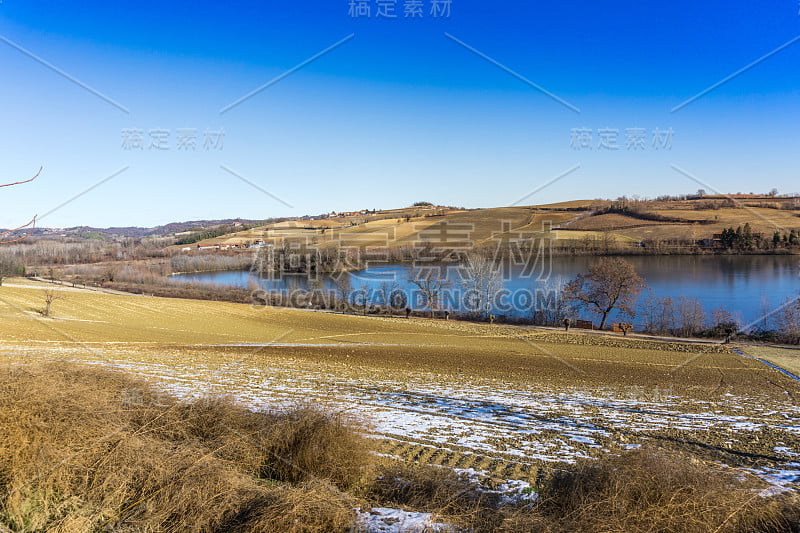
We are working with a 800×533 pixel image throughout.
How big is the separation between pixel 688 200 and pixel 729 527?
138 metres

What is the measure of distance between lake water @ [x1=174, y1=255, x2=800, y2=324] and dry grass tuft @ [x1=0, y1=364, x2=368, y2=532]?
140 feet

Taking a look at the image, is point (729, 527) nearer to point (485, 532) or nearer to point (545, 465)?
point (485, 532)

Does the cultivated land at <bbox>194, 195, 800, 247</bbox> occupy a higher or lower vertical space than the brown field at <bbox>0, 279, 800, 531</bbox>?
higher

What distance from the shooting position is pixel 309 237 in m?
98.8

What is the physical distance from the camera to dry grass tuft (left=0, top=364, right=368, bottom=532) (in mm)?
3967

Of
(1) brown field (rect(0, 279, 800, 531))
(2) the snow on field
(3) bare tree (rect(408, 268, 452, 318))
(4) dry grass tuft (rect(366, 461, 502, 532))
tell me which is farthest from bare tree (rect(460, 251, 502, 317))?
(4) dry grass tuft (rect(366, 461, 502, 532))

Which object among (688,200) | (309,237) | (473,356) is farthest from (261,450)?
(688,200)

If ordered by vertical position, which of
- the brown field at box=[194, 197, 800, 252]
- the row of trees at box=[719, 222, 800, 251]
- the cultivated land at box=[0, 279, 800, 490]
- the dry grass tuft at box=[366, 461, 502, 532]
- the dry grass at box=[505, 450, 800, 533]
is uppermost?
the brown field at box=[194, 197, 800, 252]

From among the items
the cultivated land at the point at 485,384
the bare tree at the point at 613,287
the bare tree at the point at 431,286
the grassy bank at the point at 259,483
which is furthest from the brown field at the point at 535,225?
the grassy bank at the point at 259,483

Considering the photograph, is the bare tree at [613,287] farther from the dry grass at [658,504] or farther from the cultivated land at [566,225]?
the cultivated land at [566,225]

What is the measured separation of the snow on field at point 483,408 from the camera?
24.6 feet

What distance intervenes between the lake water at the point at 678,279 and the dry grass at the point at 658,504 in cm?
4263

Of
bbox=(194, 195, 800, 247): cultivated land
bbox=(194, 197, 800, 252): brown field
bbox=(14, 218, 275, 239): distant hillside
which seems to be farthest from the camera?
bbox=(14, 218, 275, 239): distant hillside

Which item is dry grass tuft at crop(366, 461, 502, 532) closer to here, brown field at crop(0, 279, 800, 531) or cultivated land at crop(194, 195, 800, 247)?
brown field at crop(0, 279, 800, 531)
